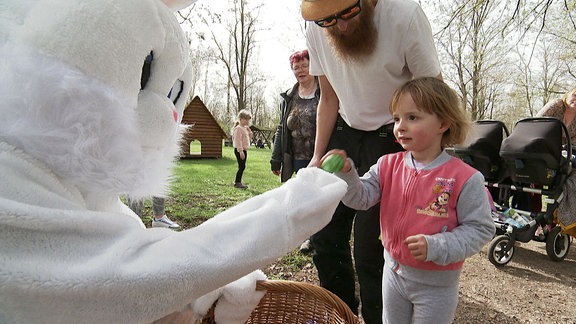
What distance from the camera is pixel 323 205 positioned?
85 cm

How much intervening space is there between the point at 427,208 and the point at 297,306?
2.00 ft

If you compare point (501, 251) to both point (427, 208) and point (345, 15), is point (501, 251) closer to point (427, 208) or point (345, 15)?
point (427, 208)

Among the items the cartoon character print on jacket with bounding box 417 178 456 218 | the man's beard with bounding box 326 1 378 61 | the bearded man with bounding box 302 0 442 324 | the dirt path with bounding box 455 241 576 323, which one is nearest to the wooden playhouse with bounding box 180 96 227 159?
the dirt path with bounding box 455 241 576 323

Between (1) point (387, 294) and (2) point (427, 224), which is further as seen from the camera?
(1) point (387, 294)

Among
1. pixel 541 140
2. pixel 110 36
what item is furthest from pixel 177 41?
pixel 541 140

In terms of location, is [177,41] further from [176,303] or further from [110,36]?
[176,303]

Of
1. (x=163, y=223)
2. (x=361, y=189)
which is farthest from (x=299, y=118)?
(x=361, y=189)

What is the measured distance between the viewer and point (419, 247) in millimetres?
1235

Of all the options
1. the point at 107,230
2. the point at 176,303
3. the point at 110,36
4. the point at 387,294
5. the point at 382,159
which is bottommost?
the point at 387,294

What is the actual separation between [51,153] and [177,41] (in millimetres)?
412

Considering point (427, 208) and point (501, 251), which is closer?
point (427, 208)

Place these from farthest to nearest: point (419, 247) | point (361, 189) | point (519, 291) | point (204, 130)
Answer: point (204, 130) → point (519, 291) → point (361, 189) → point (419, 247)

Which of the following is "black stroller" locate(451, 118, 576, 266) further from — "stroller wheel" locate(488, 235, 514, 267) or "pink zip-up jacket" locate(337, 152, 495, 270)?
"pink zip-up jacket" locate(337, 152, 495, 270)

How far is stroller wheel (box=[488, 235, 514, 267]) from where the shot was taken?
3344 millimetres
